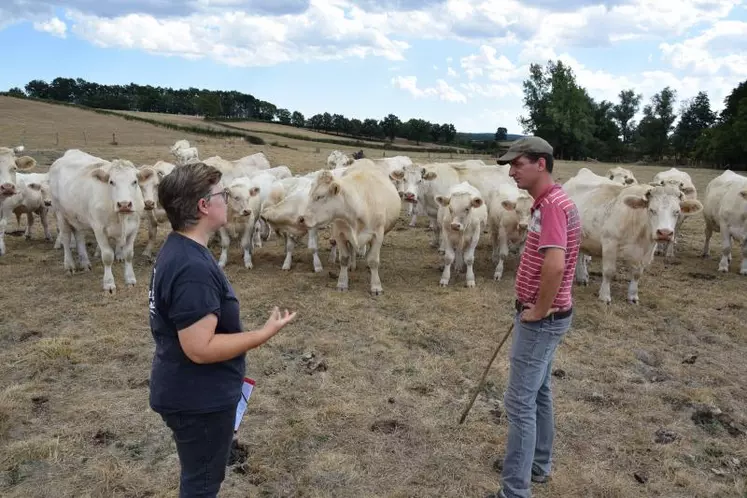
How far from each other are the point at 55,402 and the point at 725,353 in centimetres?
758

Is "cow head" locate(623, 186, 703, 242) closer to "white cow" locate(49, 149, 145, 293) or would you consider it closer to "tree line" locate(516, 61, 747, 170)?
"white cow" locate(49, 149, 145, 293)

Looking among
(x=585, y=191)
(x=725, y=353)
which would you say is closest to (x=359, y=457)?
(x=725, y=353)

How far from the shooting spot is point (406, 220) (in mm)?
15516

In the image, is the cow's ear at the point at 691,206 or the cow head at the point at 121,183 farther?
the cow head at the point at 121,183

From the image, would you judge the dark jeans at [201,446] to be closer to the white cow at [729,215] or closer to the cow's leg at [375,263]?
the cow's leg at [375,263]

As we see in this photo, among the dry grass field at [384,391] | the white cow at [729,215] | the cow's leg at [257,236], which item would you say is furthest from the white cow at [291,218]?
the white cow at [729,215]

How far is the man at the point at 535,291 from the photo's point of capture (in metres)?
3.16

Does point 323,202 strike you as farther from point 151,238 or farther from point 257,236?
point 151,238

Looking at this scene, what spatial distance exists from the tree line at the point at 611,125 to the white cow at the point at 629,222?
51.7 m

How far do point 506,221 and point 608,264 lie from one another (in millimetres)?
1972

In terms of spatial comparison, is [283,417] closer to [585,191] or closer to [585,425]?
[585,425]

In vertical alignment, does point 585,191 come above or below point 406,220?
above

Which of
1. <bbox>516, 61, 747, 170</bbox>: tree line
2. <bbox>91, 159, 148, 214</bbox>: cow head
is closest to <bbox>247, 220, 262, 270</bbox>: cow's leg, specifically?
<bbox>91, 159, 148, 214</bbox>: cow head

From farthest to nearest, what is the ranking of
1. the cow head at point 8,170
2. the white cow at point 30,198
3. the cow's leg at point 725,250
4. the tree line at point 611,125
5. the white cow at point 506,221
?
the tree line at point 611,125, the white cow at point 30,198, the cow's leg at point 725,250, the cow head at point 8,170, the white cow at point 506,221
